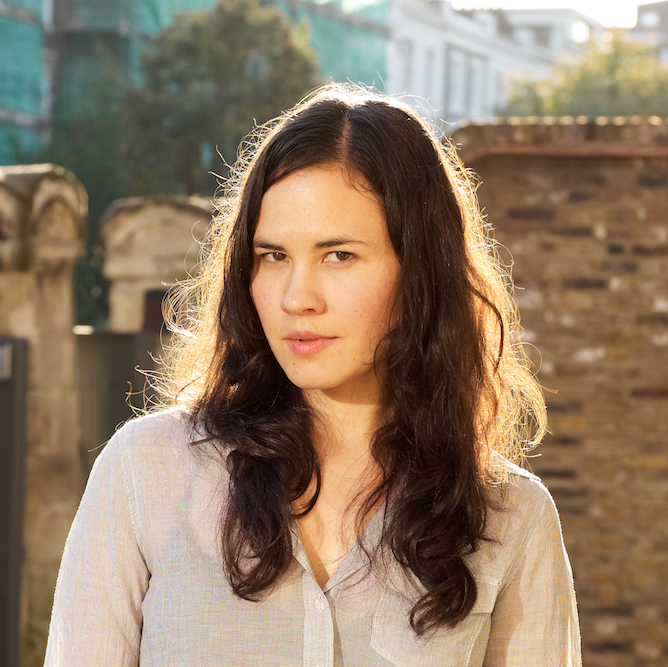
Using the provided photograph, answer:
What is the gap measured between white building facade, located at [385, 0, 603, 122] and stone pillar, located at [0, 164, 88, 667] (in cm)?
2281

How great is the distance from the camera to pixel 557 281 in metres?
4.18

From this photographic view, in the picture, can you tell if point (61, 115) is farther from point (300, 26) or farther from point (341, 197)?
point (341, 197)

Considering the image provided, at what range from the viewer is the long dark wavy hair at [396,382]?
1.55 m

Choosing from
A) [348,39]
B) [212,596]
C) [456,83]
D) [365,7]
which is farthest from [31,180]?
[456,83]

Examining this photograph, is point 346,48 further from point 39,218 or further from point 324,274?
point 324,274

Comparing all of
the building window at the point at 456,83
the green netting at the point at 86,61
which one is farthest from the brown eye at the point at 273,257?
the building window at the point at 456,83

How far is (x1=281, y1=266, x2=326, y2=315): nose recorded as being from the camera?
1.50 meters

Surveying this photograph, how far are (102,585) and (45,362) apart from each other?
269 centimetres

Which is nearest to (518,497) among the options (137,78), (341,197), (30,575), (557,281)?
(341,197)

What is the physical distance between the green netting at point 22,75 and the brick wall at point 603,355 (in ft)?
62.1

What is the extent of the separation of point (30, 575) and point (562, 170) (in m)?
2.84

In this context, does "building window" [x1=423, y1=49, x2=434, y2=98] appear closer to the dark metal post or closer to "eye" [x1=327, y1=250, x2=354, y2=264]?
the dark metal post

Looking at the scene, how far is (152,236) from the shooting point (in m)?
4.18

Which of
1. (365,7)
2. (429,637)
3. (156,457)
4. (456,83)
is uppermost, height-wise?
(365,7)
